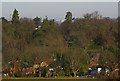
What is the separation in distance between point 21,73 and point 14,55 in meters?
1.28

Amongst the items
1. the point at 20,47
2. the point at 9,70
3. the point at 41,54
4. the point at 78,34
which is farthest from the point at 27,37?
the point at 9,70

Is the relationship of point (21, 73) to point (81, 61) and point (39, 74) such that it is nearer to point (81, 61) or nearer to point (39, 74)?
point (39, 74)

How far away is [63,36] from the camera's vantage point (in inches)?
539

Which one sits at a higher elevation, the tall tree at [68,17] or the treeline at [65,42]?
the tall tree at [68,17]

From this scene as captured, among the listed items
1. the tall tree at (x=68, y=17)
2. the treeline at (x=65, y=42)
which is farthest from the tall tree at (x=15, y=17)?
the tall tree at (x=68, y=17)

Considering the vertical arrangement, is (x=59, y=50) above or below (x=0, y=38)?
below

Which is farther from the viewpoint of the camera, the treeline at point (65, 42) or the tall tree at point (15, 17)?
the tall tree at point (15, 17)

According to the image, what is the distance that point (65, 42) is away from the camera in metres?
12.6

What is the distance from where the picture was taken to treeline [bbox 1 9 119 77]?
887 cm

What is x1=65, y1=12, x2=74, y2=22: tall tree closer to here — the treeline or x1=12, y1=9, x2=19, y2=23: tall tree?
the treeline

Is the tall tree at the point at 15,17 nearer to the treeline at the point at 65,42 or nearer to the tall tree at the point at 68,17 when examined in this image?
the treeline at the point at 65,42

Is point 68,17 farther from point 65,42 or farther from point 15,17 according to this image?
point 65,42

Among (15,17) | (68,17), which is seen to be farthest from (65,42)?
(15,17)

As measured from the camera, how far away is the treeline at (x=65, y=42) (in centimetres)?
887
